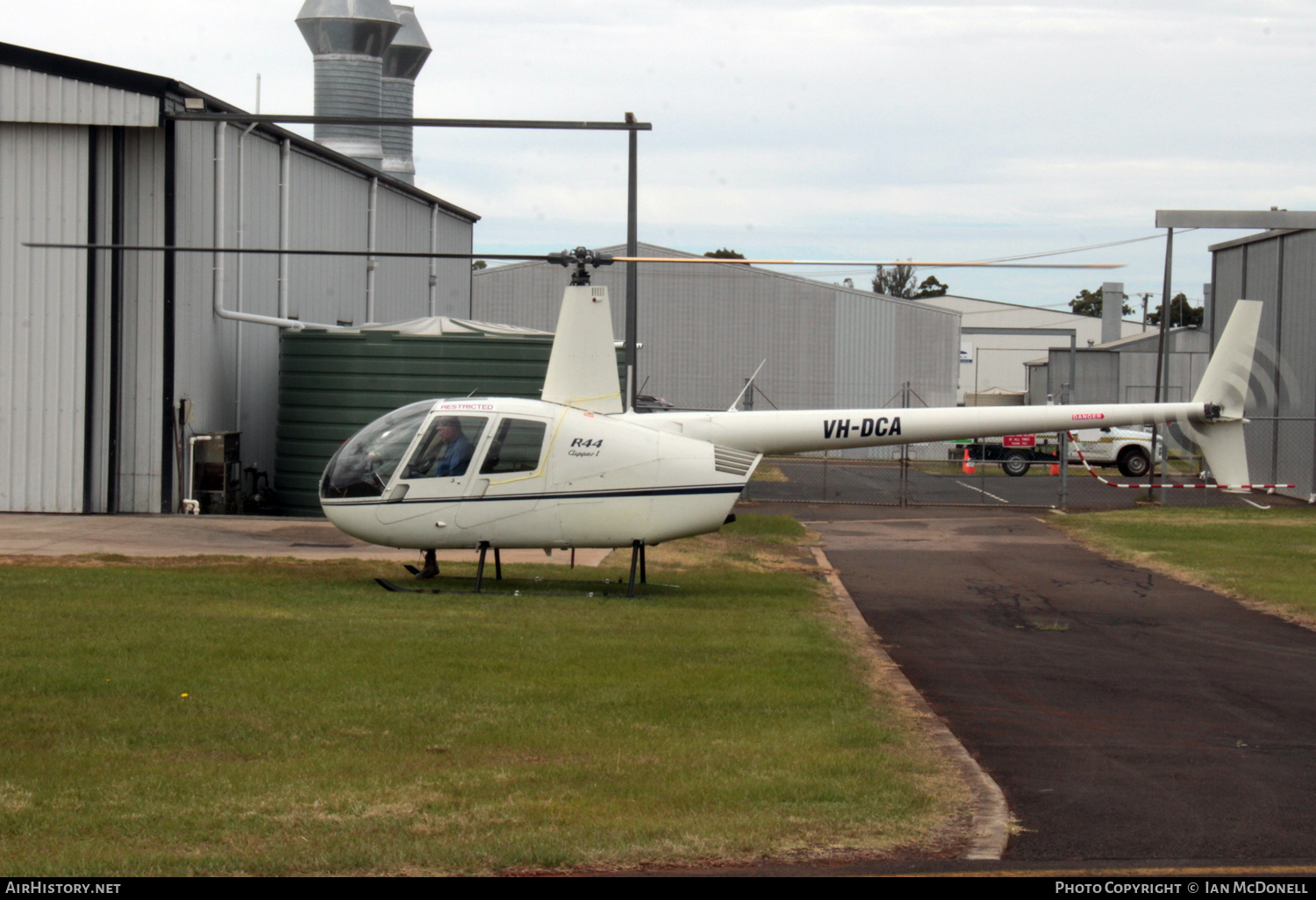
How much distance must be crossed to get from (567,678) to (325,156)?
63.0 feet

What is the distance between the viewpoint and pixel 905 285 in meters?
118

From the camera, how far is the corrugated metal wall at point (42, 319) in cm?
1977

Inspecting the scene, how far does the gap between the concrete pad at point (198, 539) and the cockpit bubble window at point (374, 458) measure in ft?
8.50

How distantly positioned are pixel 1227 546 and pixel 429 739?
16.8 meters

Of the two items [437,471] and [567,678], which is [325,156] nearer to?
[437,471]

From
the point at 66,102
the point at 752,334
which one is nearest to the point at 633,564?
the point at 66,102

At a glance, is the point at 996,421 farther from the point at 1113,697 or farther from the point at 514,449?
the point at 514,449

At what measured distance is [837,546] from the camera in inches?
803

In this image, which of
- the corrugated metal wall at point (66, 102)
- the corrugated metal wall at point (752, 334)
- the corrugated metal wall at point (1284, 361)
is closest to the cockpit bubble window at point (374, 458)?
the corrugated metal wall at point (66, 102)

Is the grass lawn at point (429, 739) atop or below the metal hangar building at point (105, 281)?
below

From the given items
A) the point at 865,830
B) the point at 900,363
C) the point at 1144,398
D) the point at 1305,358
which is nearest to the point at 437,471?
the point at 865,830

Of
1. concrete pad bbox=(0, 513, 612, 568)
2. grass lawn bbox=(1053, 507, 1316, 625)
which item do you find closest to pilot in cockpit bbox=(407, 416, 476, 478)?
concrete pad bbox=(0, 513, 612, 568)

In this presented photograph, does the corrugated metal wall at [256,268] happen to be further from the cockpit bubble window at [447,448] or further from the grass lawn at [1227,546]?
the grass lawn at [1227,546]

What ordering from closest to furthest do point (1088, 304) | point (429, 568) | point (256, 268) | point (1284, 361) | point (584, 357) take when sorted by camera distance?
point (584, 357) → point (429, 568) → point (256, 268) → point (1284, 361) → point (1088, 304)
